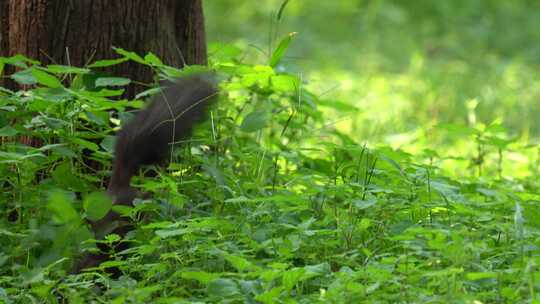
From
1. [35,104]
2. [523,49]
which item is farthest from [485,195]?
[523,49]

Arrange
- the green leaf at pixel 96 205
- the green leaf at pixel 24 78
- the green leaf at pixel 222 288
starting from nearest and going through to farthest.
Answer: the green leaf at pixel 222 288
the green leaf at pixel 96 205
the green leaf at pixel 24 78

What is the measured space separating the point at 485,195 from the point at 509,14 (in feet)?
19.4

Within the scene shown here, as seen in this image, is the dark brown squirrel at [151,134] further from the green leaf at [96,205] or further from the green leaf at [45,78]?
the green leaf at [45,78]

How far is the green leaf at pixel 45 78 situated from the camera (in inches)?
101

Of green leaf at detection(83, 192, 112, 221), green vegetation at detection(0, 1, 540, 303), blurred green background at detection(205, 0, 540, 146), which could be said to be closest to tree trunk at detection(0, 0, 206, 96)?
green vegetation at detection(0, 1, 540, 303)

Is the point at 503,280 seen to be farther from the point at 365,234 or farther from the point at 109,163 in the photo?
the point at 109,163

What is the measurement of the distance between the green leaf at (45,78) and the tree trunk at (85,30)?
0.80 ft

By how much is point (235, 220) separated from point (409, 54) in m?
4.98

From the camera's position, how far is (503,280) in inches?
81.4

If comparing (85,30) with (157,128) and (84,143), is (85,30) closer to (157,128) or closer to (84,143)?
(84,143)

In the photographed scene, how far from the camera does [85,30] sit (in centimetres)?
289

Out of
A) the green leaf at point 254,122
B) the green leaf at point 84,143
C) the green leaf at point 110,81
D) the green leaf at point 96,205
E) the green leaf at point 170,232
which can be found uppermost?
the green leaf at point 110,81

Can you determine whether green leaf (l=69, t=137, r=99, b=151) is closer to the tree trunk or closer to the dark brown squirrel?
the dark brown squirrel

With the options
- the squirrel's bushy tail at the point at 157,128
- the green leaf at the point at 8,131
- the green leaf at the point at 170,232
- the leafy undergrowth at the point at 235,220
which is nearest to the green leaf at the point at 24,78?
the leafy undergrowth at the point at 235,220
